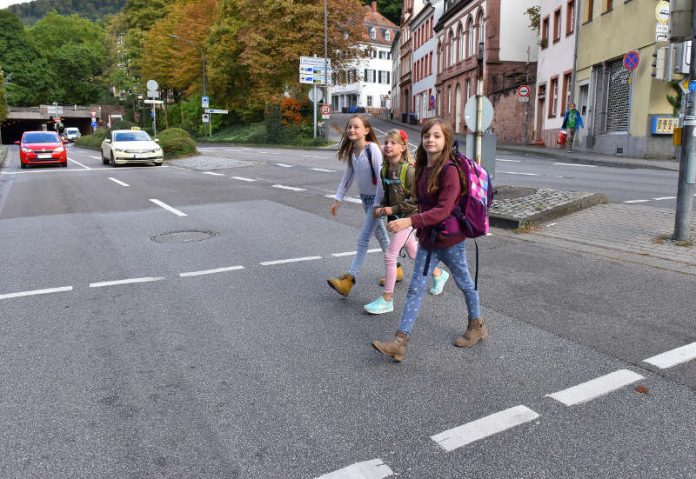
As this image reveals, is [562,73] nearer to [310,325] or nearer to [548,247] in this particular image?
[548,247]

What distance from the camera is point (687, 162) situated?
7574 mm

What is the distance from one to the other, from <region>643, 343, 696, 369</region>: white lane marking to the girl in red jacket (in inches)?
44.2

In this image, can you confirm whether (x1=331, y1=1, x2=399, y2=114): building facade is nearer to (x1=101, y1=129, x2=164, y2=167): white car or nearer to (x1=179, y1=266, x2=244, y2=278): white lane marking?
(x1=101, y1=129, x2=164, y2=167): white car

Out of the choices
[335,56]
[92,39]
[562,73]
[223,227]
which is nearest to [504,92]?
[562,73]

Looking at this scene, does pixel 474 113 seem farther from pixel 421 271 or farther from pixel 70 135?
pixel 70 135

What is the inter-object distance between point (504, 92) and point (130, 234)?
32.7 m

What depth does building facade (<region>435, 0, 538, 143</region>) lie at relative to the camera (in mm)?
37062

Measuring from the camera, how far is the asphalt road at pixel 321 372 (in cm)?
297

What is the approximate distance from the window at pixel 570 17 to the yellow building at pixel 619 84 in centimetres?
141

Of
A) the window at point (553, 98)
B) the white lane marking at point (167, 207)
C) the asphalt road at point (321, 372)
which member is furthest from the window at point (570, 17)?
the asphalt road at point (321, 372)

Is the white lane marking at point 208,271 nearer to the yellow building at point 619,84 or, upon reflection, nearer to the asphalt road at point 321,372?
the asphalt road at point 321,372

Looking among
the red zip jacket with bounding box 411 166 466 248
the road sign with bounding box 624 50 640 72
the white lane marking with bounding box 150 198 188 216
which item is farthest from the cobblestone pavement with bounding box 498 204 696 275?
the road sign with bounding box 624 50 640 72

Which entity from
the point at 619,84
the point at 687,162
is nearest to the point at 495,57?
the point at 619,84

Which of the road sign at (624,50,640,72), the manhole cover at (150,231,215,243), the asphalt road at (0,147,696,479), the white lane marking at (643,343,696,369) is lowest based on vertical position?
the manhole cover at (150,231,215,243)
